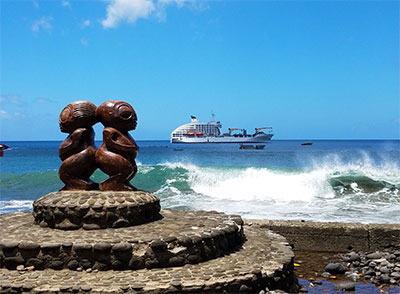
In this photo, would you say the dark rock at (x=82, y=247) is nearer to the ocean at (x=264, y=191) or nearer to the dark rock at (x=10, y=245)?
the dark rock at (x=10, y=245)

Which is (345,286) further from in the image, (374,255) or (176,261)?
(176,261)

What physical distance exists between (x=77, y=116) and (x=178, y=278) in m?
3.37

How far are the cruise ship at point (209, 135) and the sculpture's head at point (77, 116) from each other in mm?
81153

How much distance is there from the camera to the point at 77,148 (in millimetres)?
6746

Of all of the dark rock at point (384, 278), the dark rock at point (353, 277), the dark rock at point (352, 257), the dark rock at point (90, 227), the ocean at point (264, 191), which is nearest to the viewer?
the dark rock at point (90, 227)

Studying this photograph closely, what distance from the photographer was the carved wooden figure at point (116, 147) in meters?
6.60

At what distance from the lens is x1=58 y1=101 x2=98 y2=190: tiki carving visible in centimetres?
666

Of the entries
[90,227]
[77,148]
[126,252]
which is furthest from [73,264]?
[77,148]

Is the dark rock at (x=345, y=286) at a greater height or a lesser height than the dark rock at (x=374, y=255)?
lesser

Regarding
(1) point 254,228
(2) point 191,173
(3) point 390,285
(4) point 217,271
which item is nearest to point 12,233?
(4) point 217,271

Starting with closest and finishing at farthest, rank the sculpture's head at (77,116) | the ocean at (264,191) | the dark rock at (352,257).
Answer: the sculpture's head at (77,116) < the dark rock at (352,257) < the ocean at (264,191)

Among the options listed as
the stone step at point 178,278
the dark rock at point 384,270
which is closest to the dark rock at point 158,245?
the stone step at point 178,278

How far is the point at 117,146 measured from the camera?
21.8ft

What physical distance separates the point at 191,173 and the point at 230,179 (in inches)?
118
